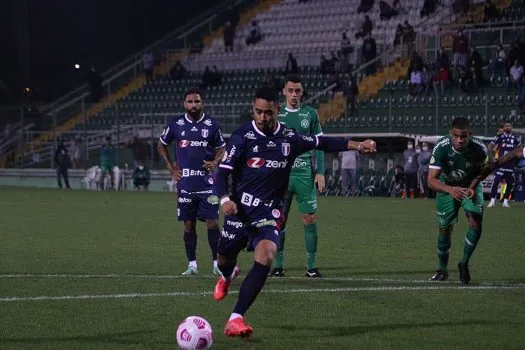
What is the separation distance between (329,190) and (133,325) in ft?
94.5

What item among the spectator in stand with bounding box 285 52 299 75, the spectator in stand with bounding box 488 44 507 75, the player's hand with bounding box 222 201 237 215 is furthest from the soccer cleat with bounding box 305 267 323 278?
the spectator in stand with bounding box 285 52 299 75

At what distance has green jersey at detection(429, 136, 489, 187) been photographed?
39.9 feet

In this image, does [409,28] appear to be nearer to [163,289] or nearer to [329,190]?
[329,190]

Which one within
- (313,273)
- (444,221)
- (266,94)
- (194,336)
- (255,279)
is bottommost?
(313,273)

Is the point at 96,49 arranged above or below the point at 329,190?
above

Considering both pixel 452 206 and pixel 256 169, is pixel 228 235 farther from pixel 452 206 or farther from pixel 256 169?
pixel 452 206

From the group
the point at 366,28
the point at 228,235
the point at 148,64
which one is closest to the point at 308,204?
the point at 228,235

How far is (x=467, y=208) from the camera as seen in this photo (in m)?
12.4

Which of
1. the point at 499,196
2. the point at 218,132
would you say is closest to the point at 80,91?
the point at 499,196

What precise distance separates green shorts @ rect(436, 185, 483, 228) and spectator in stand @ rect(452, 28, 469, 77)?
25.7m

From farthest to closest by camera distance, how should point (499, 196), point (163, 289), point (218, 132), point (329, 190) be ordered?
point (329, 190) < point (499, 196) < point (218, 132) < point (163, 289)

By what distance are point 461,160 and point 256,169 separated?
3615 millimetres

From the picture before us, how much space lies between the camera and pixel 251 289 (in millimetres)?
8758

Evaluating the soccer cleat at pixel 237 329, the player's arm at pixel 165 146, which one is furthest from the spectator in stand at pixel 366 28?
the soccer cleat at pixel 237 329
